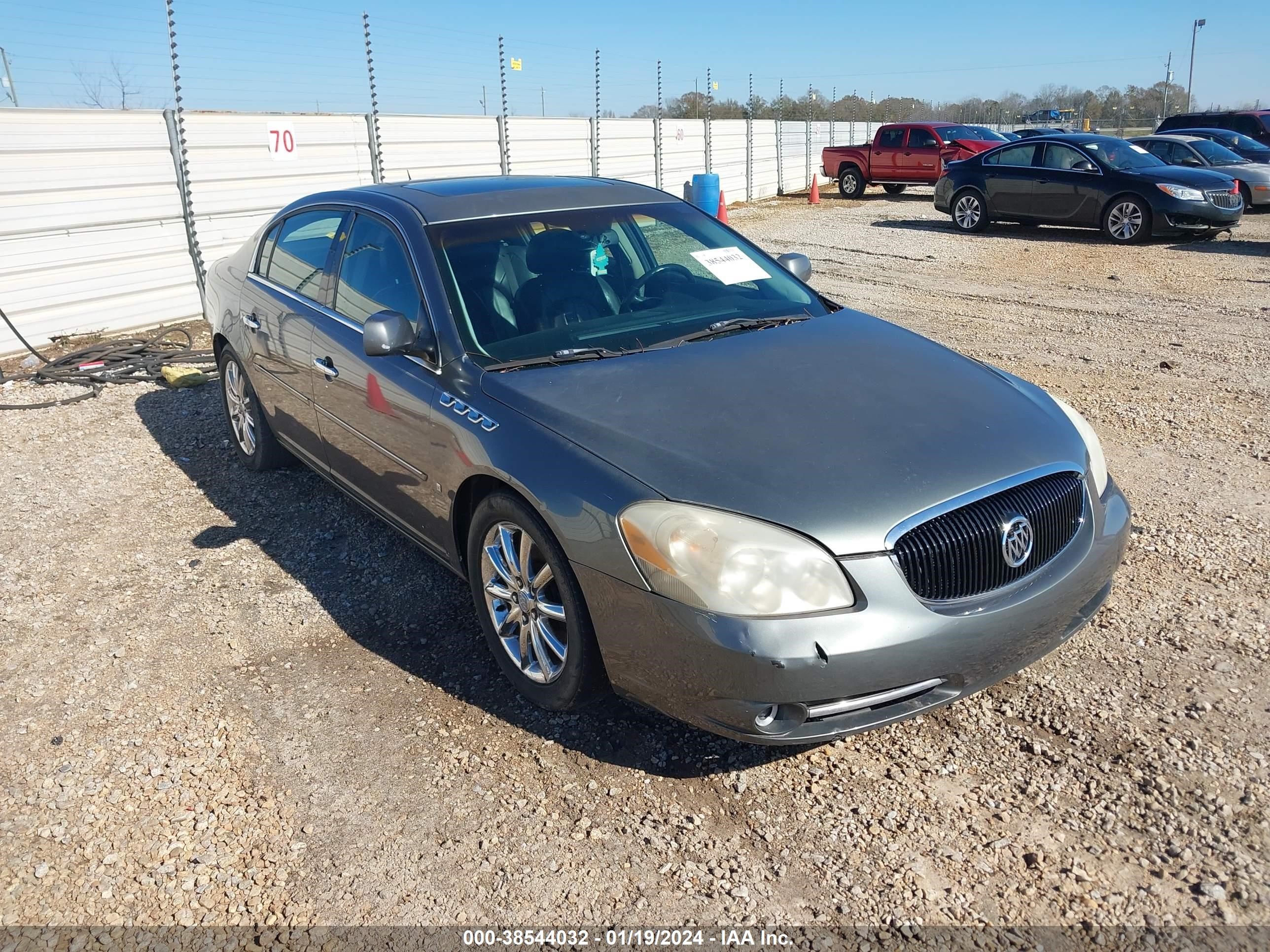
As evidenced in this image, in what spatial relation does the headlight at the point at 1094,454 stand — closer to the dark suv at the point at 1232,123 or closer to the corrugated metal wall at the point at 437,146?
the corrugated metal wall at the point at 437,146

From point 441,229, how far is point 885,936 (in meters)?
2.95

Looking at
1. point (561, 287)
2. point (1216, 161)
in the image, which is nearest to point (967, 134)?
point (1216, 161)

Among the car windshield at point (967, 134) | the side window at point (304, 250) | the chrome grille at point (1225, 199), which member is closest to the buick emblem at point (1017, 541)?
the side window at point (304, 250)

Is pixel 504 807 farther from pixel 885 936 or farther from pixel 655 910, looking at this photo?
pixel 885 936

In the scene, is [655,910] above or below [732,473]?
below

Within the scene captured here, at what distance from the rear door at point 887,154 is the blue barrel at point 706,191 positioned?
929 centimetres

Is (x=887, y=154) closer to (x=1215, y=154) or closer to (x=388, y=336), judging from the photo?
(x=1215, y=154)

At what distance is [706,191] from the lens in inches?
597

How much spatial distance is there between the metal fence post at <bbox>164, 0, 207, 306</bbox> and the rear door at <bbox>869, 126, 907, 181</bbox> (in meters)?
16.7

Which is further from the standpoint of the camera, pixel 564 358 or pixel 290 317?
pixel 290 317

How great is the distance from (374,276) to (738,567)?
232cm

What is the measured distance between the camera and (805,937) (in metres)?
2.42

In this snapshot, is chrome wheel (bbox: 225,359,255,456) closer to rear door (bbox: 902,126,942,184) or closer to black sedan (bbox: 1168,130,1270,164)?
black sedan (bbox: 1168,130,1270,164)

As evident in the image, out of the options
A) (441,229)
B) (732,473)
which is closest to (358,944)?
(732,473)
